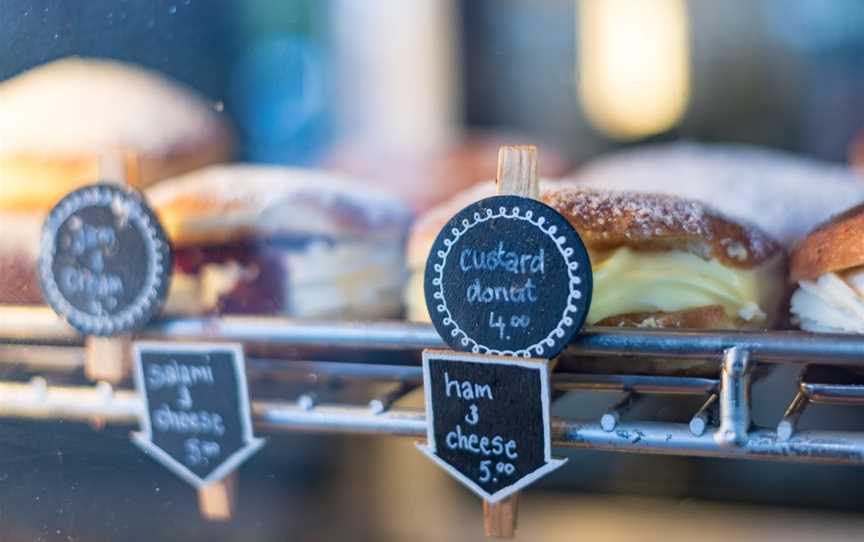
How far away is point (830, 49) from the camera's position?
283 cm

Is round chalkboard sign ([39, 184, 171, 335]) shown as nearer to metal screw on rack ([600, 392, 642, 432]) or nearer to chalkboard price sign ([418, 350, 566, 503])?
chalkboard price sign ([418, 350, 566, 503])

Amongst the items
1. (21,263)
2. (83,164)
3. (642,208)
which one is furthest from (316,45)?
(642,208)

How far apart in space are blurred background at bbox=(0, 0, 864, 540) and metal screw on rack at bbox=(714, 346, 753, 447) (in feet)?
0.67

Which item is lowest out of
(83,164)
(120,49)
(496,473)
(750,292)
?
(496,473)

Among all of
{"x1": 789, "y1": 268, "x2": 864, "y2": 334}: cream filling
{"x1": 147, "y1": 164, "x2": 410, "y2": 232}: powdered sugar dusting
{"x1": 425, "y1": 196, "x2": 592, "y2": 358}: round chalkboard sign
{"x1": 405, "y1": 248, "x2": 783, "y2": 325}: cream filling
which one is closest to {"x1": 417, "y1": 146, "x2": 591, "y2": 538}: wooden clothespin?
{"x1": 425, "y1": 196, "x2": 592, "y2": 358}: round chalkboard sign

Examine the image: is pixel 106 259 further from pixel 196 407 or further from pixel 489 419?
pixel 489 419

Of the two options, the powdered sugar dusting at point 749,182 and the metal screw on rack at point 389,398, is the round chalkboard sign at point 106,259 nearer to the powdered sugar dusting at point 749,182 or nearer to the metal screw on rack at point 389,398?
the metal screw on rack at point 389,398

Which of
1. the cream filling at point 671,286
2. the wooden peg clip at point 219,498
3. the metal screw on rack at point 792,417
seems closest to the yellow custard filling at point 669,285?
the cream filling at point 671,286

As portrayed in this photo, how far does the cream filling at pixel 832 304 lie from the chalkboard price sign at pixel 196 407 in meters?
0.50

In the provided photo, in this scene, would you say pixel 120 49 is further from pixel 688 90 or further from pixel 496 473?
pixel 688 90

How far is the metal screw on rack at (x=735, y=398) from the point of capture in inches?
27.2

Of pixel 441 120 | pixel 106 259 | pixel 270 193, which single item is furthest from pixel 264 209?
pixel 441 120

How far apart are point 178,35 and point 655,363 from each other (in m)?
0.56

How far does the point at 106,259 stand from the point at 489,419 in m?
0.38
